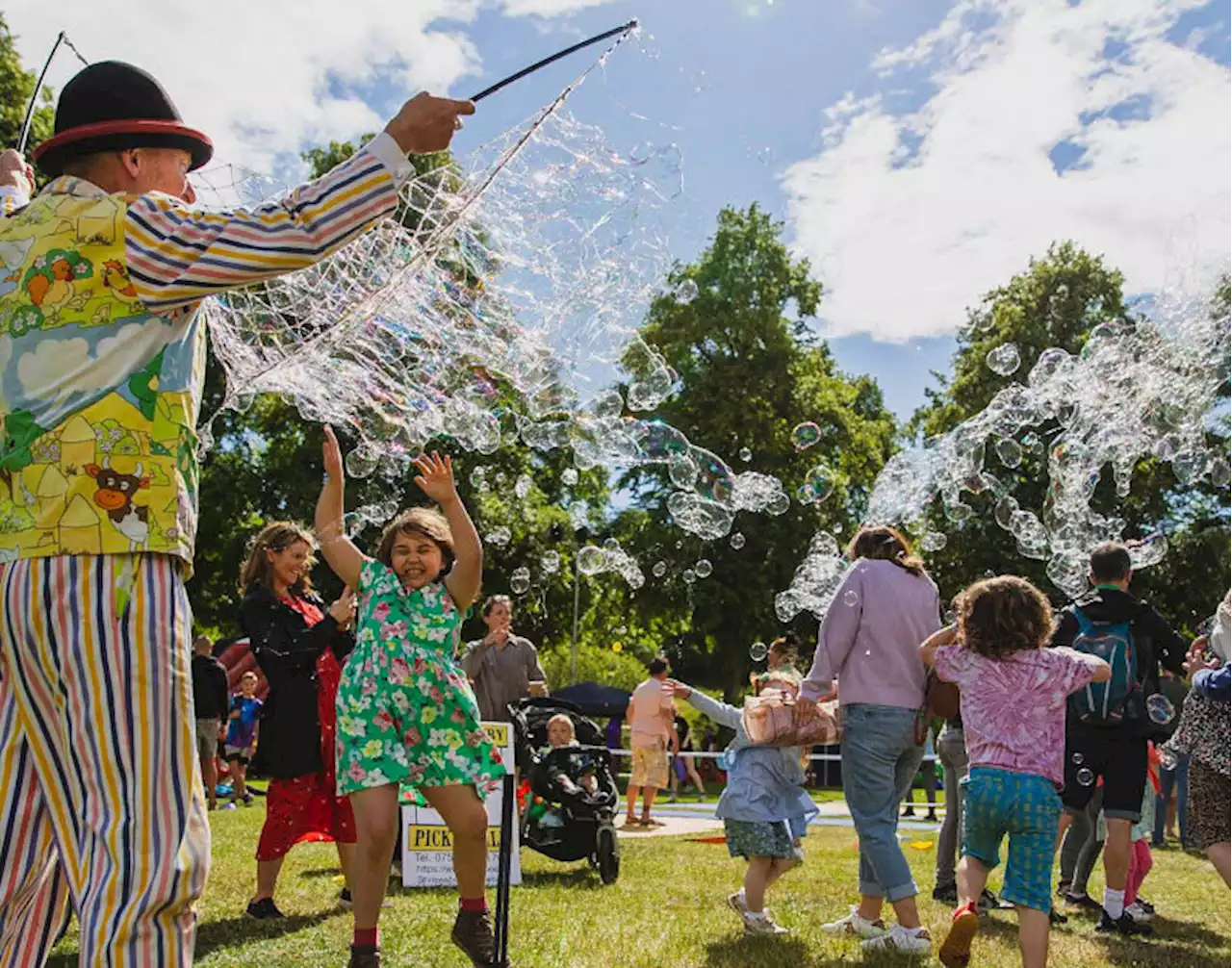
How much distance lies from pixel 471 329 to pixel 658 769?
847cm

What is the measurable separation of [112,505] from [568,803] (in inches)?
229

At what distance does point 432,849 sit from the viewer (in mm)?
6777

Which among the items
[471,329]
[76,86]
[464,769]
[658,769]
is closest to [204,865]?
[76,86]

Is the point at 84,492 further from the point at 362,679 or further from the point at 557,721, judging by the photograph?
the point at 557,721

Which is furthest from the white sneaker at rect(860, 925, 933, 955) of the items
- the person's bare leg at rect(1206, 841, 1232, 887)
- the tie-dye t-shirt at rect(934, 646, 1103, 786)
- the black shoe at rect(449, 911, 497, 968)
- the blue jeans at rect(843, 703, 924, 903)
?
the black shoe at rect(449, 911, 497, 968)

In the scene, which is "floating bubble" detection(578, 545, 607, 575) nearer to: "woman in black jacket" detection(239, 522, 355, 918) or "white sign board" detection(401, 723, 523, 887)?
"white sign board" detection(401, 723, 523, 887)

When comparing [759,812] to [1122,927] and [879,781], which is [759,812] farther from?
[1122,927]

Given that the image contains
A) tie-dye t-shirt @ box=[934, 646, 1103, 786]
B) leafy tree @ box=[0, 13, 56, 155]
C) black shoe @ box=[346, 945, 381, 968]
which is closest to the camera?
black shoe @ box=[346, 945, 381, 968]

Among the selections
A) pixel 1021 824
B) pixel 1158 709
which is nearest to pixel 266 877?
pixel 1021 824

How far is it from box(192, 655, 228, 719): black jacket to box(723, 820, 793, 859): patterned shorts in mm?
4478

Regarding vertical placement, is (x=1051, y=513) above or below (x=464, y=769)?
above

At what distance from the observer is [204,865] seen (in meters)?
2.23

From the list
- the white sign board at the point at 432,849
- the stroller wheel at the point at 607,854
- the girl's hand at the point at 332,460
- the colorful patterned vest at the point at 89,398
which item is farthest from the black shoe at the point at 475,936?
the stroller wheel at the point at 607,854

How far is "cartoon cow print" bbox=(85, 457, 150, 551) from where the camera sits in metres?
2.25
